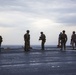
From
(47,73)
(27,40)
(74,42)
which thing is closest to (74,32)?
(74,42)

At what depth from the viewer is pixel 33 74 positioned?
12.2 m

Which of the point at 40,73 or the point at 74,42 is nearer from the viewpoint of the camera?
the point at 40,73

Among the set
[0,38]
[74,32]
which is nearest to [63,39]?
[74,32]

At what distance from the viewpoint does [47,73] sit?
490 inches

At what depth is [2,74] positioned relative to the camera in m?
12.3

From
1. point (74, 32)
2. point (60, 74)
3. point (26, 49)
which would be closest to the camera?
point (60, 74)

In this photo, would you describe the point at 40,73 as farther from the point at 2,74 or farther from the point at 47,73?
the point at 2,74

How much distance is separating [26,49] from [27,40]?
841mm

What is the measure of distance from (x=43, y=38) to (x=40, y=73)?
24.6 metres

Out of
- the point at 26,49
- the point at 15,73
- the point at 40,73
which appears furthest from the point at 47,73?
the point at 26,49

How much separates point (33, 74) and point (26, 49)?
71.0 feet

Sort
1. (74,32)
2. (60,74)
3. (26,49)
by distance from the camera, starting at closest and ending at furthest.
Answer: (60,74)
(26,49)
(74,32)

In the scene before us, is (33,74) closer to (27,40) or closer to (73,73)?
(73,73)

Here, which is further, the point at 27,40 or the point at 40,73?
the point at 27,40
